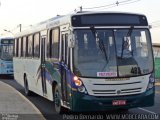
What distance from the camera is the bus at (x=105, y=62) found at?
12.4m

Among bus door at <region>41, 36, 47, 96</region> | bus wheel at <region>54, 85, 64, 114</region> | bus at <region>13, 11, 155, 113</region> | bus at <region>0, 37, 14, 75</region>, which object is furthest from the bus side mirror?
bus at <region>0, 37, 14, 75</region>

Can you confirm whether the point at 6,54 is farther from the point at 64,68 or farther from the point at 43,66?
the point at 64,68

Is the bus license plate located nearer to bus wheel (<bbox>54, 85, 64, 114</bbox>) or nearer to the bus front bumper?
the bus front bumper

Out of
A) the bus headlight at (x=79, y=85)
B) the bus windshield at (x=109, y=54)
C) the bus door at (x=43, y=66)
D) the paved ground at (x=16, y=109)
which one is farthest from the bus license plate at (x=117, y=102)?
the bus door at (x=43, y=66)

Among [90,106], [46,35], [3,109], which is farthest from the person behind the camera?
[46,35]

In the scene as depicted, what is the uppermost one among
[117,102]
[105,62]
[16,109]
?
[105,62]

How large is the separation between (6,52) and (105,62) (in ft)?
71.8

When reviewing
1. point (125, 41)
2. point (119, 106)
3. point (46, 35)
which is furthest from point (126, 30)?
point (46, 35)

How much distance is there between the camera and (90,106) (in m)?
12.3

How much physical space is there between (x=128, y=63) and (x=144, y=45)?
71 cm

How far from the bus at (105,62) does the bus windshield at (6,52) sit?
20.4 meters

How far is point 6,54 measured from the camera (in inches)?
1326

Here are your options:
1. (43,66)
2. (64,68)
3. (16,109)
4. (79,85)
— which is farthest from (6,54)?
(79,85)

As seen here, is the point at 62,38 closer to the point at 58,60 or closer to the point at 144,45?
the point at 58,60
